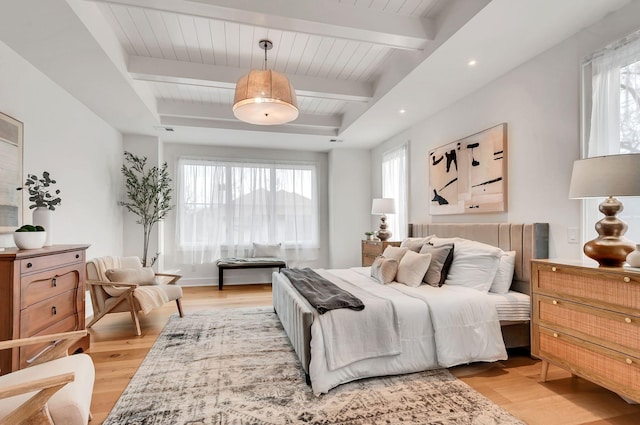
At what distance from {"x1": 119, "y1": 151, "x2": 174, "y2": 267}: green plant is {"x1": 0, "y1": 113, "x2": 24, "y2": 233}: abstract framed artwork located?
7.09 ft

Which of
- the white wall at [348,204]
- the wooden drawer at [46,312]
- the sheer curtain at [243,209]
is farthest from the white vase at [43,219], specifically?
the white wall at [348,204]

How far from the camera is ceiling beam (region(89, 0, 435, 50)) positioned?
2.29m

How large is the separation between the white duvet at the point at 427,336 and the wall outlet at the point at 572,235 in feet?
2.69

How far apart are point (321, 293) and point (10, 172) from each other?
9.14 ft

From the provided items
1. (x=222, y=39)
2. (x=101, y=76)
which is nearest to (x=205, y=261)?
(x=101, y=76)

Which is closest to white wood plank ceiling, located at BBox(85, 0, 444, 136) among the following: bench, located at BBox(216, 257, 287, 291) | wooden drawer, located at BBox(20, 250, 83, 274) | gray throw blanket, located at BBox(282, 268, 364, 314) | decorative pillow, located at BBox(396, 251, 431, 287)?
wooden drawer, located at BBox(20, 250, 83, 274)

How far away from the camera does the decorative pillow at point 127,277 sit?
336 centimetres

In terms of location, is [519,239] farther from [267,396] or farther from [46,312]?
[46,312]

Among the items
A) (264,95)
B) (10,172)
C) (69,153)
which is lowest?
(10,172)

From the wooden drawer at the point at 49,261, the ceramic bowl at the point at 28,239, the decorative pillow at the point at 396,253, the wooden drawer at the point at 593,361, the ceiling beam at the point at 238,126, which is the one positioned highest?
the ceiling beam at the point at 238,126

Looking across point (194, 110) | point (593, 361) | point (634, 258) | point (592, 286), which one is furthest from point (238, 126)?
point (593, 361)

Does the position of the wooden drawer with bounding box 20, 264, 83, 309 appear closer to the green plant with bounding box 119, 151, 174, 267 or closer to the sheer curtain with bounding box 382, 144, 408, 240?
the green plant with bounding box 119, 151, 174, 267

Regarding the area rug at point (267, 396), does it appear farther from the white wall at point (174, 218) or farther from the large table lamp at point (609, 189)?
the white wall at point (174, 218)

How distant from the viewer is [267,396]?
2109 millimetres
